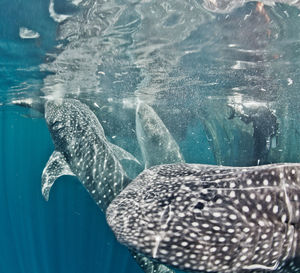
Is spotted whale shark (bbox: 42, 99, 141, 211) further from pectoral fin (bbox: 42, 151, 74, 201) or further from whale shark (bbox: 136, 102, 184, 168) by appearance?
whale shark (bbox: 136, 102, 184, 168)

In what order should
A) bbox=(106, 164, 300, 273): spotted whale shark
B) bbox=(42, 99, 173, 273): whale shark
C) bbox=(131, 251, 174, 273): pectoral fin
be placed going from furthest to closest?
bbox=(42, 99, 173, 273): whale shark < bbox=(131, 251, 174, 273): pectoral fin < bbox=(106, 164, 300, 273): spotted whale shark

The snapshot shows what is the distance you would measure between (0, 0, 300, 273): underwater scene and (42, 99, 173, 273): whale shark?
1.3 inches

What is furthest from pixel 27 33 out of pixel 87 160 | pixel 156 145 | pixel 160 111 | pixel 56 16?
pixel 160 111

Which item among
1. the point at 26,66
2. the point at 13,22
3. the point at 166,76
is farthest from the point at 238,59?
the point at 26,66

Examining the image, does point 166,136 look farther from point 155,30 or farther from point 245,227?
point 245,227

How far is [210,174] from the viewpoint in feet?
10.7

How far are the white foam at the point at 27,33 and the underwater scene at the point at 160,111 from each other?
0.08 meters

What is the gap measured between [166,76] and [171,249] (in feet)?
38.6

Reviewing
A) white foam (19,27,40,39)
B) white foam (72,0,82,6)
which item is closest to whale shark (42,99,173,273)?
white foam (19,27,40,39)

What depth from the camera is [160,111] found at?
2377cm

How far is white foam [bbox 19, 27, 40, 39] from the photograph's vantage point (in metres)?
8.28

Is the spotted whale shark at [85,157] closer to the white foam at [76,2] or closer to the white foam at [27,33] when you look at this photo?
the white foam at [27,33]

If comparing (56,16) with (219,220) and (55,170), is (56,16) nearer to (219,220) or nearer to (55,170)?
(55,170)

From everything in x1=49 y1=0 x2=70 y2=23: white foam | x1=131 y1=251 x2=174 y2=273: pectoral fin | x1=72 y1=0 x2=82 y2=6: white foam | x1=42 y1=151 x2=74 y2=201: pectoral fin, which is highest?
x1=72 y1=0 x2=82 y2=6: white foam
